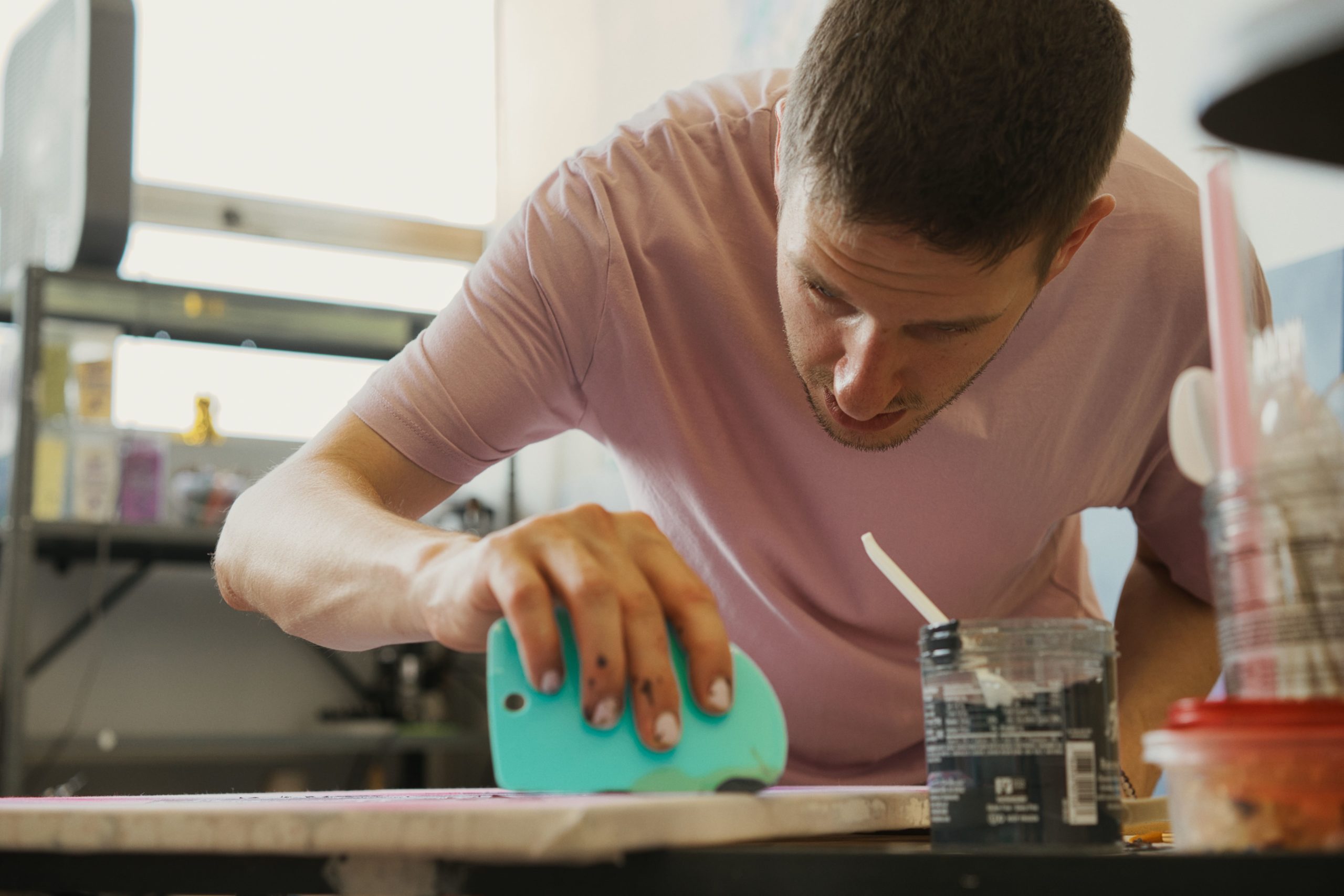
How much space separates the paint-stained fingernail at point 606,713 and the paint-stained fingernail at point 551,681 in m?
0.02

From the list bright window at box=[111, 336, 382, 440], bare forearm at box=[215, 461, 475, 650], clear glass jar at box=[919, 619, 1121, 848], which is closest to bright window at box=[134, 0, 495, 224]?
bright window at box=[111, 336, 382, 440]

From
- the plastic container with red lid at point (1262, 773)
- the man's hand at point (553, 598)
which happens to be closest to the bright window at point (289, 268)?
the man's hand at point (553, 598)

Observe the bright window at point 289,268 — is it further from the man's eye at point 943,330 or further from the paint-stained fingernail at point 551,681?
the paint-stained fingernail at point 551,681

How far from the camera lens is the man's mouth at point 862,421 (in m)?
0.97

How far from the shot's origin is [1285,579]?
0.44m

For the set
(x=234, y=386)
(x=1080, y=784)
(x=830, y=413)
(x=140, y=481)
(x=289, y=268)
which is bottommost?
(x=1080, y=784)

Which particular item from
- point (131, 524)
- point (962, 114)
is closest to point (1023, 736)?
point (962, 114)

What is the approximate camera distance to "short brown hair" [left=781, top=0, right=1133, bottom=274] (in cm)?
79

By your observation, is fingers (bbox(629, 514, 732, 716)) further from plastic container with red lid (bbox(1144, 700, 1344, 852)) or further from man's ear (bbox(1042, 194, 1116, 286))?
man's ear (bbox(1042, 194, 1116, 286))

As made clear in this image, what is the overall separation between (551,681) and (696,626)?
6 cm

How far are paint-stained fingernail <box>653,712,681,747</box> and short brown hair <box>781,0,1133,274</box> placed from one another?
41 centimetres

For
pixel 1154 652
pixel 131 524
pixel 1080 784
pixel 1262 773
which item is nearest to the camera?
pixel 1262 773

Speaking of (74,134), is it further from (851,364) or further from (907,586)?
(907,586)

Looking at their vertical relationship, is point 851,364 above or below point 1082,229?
below
